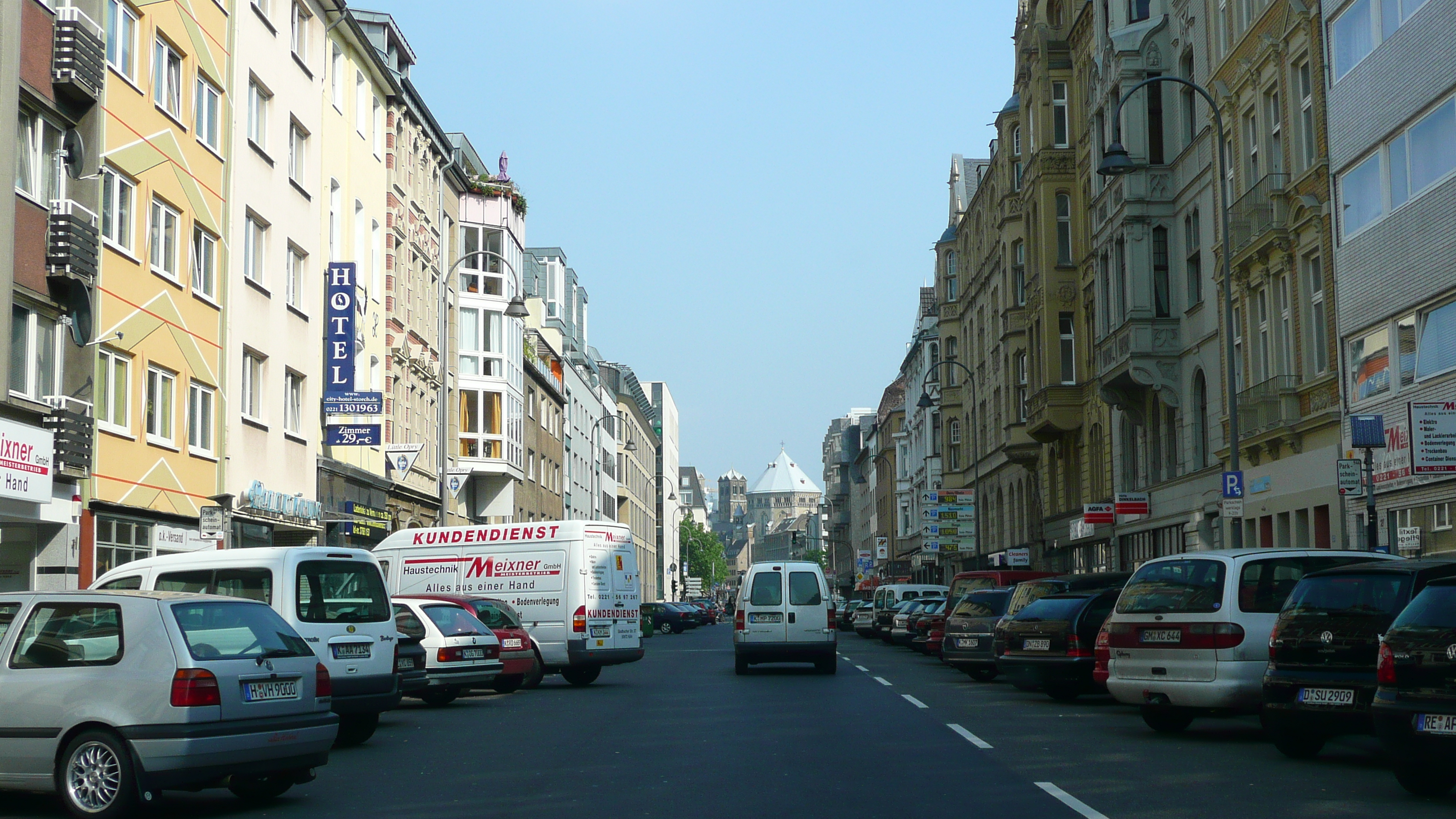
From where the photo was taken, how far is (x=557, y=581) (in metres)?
26.3

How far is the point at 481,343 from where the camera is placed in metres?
56.6

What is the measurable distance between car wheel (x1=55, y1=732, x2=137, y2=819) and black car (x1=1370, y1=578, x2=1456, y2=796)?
8369 millimetres

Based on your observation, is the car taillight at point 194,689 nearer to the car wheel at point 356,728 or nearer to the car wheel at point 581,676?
the car wheel at point 356,728

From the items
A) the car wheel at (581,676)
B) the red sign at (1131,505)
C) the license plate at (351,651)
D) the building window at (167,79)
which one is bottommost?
the car wheel at (581,676)

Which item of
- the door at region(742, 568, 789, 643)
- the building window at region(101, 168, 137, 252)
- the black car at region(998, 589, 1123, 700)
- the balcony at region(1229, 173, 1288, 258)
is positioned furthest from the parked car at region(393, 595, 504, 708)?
the balcony at region(1229, 173, 1288, 258)

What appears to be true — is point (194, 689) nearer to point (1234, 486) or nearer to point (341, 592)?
point (341, 592)

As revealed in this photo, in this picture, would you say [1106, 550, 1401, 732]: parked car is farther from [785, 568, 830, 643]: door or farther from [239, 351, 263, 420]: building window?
[239, 351, 263, 420]: building window

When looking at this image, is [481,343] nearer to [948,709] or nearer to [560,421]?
[560,421]

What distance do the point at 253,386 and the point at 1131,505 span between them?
2143cm

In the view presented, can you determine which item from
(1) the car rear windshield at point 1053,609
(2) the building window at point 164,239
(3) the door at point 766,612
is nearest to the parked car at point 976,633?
(3) the door at point 766,612

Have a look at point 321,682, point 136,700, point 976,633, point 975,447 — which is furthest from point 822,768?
point 975,447

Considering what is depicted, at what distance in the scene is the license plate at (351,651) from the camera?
15117mm

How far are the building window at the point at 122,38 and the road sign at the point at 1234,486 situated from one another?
19.1 m

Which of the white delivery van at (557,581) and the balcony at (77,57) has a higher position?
the balcony at (77,57)
